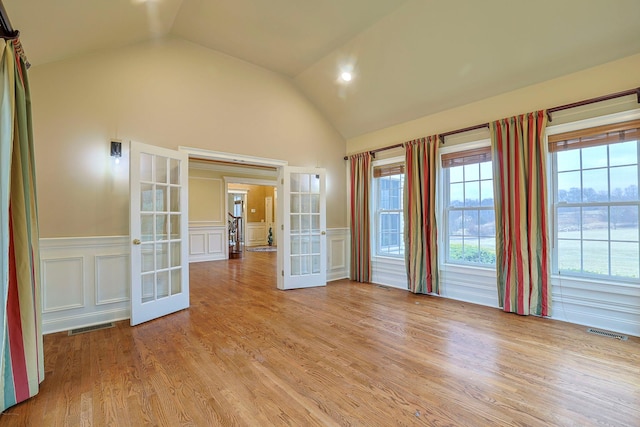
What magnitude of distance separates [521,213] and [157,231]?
4.31 metres

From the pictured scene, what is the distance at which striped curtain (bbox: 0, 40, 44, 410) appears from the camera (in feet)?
5.80

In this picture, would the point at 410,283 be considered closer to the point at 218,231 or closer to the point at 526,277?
the point at 526,277

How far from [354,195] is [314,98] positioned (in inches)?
73.9

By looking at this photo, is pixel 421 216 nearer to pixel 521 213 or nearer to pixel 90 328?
pixel 521 213

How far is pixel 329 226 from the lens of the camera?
18.2 ft

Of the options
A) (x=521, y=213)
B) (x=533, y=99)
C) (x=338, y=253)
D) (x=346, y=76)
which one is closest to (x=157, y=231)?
(x=338, y=253)

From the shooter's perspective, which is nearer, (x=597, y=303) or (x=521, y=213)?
(x=597, y=303)

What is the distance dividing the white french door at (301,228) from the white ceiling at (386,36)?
5.27ft

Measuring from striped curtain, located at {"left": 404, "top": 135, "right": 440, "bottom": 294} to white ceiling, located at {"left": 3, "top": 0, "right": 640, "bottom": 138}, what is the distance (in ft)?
2.09

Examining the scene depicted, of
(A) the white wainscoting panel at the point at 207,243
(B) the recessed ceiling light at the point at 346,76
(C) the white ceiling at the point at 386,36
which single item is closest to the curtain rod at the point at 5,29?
(C) the white ceiling at the point at 386,36

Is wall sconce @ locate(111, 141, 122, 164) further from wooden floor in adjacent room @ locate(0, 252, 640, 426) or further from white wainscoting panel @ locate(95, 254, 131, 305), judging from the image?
wooden floor in adjacent room @ locate(0, 252, 640, 426)

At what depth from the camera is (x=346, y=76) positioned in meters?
4.54

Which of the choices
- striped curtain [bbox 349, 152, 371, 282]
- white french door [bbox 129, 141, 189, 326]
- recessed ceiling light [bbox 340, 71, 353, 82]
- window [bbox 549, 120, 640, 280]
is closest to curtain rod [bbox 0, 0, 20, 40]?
white french door [bbox 129, 141, 189, 326]

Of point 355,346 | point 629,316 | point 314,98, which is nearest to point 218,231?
point 314,98
